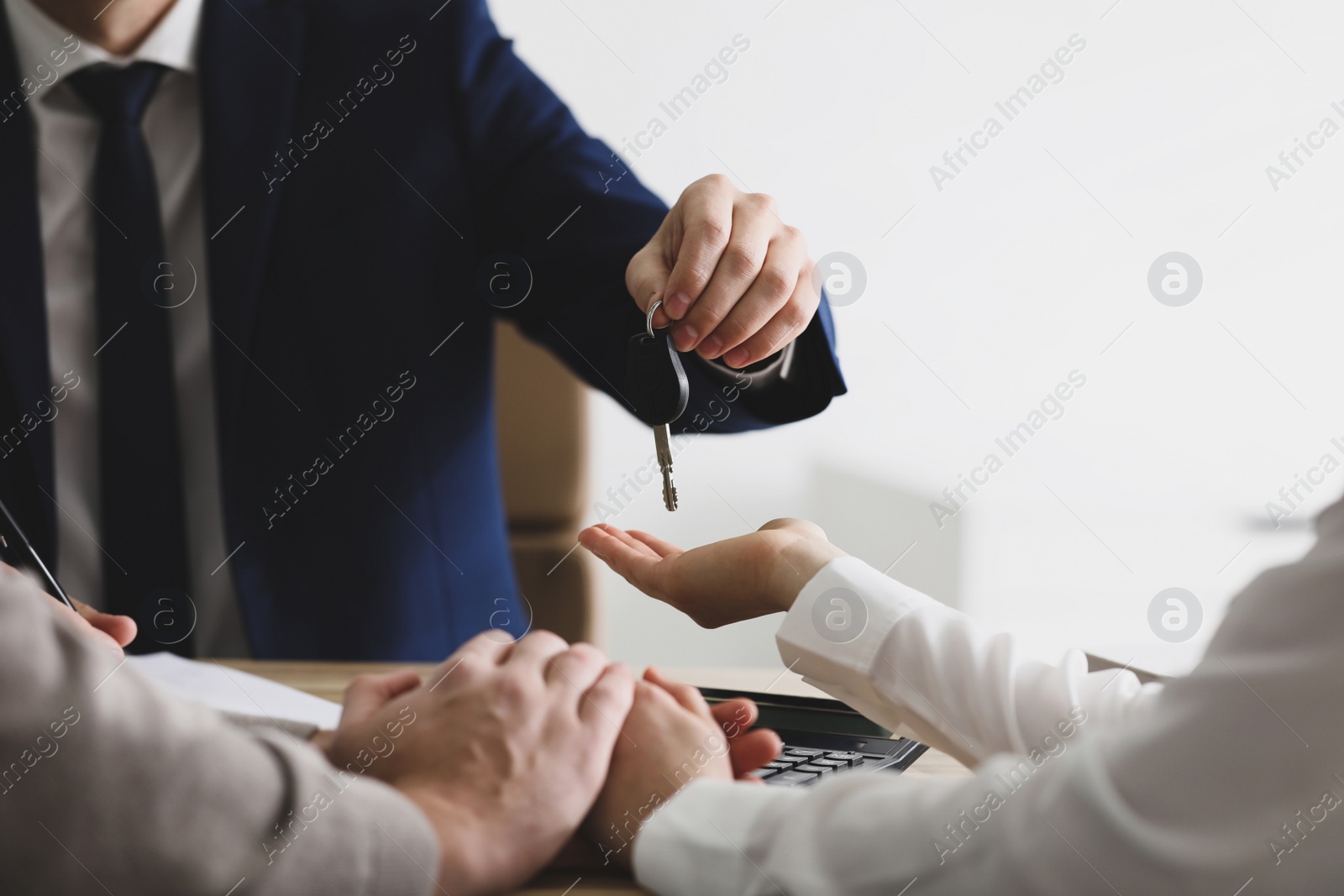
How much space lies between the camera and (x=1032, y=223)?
190 centimetres

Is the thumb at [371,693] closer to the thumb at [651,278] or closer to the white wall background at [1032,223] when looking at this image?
the thumb at [651,278]

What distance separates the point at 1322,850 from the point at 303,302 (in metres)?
1.02

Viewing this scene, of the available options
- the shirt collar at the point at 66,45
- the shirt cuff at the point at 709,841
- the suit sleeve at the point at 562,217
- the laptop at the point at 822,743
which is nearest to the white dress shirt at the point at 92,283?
the shirt collar at the point at 66,45

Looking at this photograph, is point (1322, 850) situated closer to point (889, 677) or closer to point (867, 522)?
point (889, 677)

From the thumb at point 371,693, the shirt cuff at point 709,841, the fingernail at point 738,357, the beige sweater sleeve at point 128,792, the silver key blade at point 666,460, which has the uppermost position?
the fingernail at point 738,357

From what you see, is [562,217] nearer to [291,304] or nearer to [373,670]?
[291,304]

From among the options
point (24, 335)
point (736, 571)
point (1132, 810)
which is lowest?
point (24, 335)

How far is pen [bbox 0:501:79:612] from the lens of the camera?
0.65 metres

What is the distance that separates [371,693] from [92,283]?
2.16ft

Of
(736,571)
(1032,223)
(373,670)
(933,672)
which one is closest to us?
(933,672)

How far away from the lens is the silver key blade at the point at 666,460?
2.25ft

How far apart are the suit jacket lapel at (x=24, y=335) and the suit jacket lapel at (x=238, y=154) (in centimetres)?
16

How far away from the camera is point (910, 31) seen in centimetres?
185

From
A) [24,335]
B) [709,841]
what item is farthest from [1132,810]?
[24,335]
